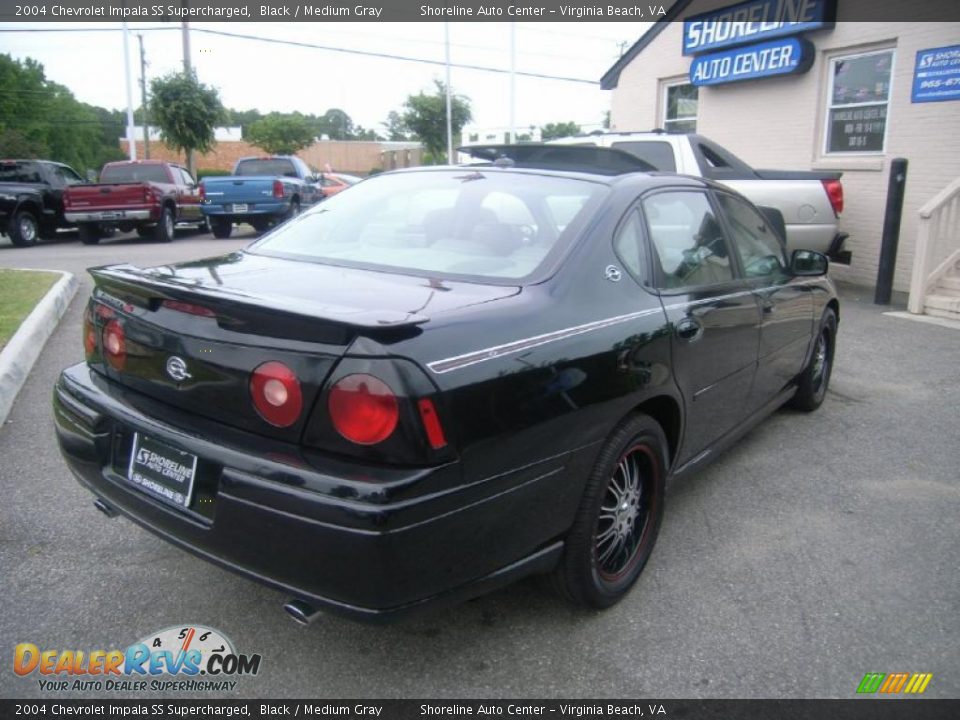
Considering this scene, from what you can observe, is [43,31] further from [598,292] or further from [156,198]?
[598,292]

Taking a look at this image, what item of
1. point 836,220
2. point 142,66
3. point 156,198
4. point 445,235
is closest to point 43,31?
point 156,198

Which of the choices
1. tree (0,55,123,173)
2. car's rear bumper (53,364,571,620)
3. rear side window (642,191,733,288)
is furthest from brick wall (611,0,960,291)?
tree (0,55,123,173)

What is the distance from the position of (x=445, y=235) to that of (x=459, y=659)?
5.26 ft

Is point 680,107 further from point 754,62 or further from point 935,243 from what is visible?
point 935,243

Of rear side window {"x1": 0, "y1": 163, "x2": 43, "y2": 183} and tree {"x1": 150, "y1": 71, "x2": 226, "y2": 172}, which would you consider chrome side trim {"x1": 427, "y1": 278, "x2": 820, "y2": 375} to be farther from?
tree {"x1": 150, "y1": 71, "x2": 226, "y2": 172}

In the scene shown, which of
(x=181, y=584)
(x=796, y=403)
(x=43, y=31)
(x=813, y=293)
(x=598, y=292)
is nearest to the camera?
(x=598, y=292)

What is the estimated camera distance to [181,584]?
9.62 feet

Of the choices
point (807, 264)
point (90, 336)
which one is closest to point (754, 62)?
point (807, 264)

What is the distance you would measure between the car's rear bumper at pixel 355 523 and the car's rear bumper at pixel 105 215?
45.8 feet

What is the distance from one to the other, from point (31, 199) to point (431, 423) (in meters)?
16.2

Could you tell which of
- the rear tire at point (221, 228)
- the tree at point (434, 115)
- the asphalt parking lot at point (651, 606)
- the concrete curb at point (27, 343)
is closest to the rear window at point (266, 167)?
the rear tire at point (221, 228)

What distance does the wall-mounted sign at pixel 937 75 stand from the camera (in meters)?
8.91

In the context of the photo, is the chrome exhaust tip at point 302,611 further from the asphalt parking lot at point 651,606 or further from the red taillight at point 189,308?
the red taillight at point 189,308

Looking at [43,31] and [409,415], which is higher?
[43,31]
